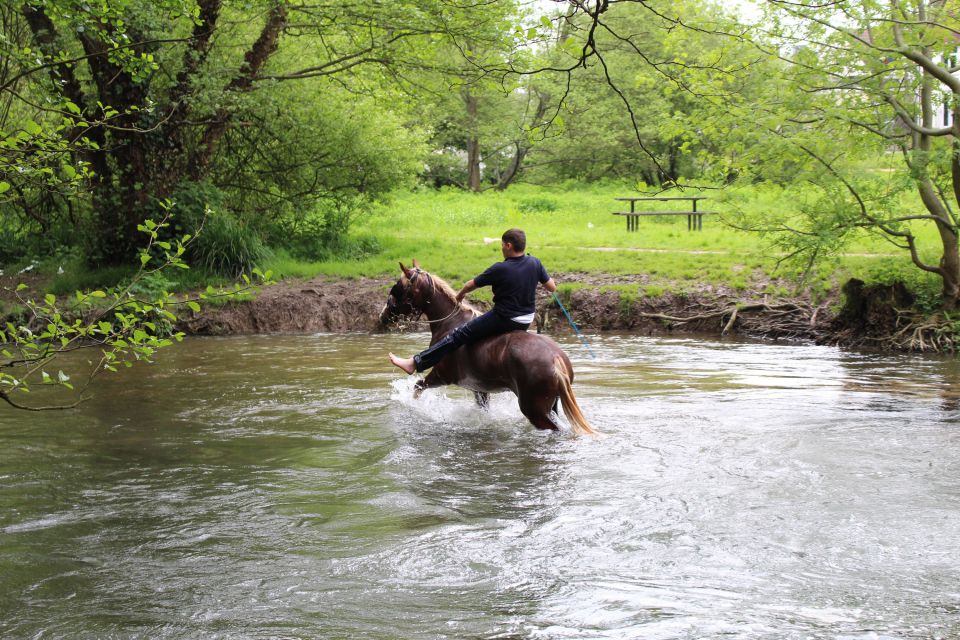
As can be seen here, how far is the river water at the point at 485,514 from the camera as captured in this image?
5.04 metres

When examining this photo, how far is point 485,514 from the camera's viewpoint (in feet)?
22.5

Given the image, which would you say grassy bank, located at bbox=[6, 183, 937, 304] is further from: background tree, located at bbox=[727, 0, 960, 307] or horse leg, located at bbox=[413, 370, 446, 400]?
horse leg, located at bbox=[413, 370, 446, 400]

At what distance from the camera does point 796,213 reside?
1386 cm

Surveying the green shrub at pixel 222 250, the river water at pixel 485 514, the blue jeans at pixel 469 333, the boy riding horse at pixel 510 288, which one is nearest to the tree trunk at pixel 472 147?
the green shrub at pixel 222 250

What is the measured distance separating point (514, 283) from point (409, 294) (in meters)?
1.82

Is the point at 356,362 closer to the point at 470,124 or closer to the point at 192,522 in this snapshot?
the point at 192,522

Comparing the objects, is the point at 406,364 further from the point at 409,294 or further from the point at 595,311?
the point at 595,311

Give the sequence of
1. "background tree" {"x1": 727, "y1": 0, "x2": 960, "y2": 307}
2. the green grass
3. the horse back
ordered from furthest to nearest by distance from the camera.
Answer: the green grass
"background tree" {"x1": 727, "y1": 0, "x2": 960, "y2": 307}
the horse back

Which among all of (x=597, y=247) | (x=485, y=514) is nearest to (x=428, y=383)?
(x=485, y=514)

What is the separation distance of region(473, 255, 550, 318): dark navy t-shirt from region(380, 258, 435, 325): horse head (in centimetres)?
129

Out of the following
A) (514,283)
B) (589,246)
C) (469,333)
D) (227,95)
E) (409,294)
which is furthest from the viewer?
(589,246)

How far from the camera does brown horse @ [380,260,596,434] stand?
8.88m

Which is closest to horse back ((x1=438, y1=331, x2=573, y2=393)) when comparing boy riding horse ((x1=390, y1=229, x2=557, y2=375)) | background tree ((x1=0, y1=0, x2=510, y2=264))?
boy riding horse ((x1=390, y1=229, x2=557, y2=375))

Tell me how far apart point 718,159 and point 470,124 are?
2825cm
